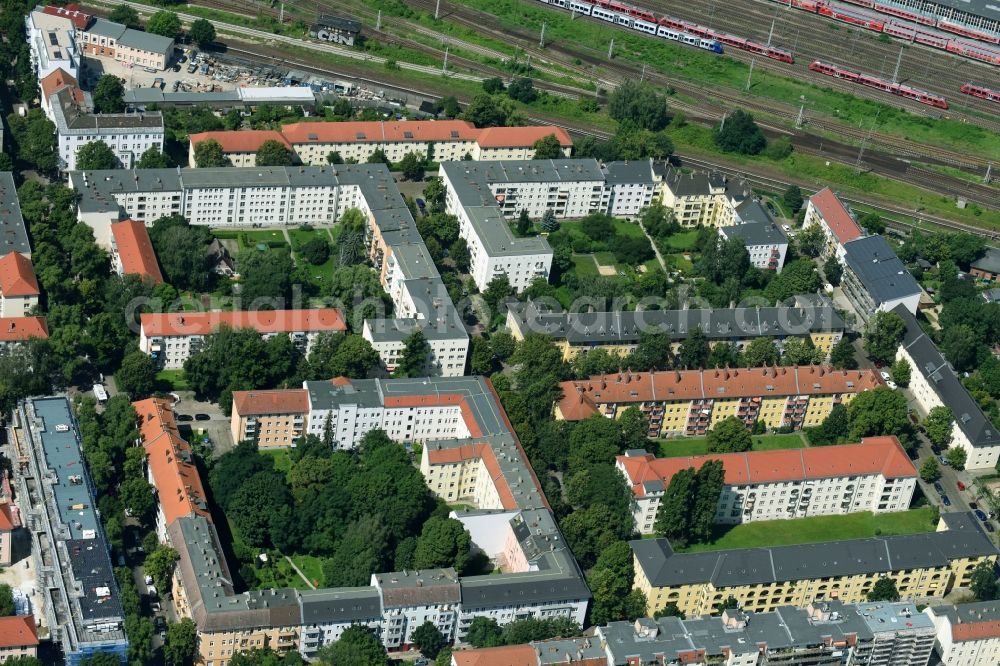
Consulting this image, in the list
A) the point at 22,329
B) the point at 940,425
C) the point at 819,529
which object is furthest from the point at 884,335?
the point at 22,329

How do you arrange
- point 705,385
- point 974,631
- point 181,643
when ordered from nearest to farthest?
point 181,643, point 974,631, point 705,385

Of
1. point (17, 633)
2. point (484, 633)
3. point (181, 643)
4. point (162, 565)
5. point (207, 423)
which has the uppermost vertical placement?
point (207, 423)

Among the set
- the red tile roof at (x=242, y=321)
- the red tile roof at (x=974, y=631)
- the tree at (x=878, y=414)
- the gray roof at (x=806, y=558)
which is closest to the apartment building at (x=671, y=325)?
the tree at (x=878, y=414)

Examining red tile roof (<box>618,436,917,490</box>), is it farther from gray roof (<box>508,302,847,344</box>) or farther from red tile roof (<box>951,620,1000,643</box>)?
red tile roof (<box>951,620,1000,643</box>)

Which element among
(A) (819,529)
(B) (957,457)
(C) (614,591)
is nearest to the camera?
(C) (614,591)

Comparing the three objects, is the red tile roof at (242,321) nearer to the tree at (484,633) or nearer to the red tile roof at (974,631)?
the tree at (484,633)

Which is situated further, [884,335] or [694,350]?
[884,335]

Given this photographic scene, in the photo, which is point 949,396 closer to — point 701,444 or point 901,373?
point 901,373

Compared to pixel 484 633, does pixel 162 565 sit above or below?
above
